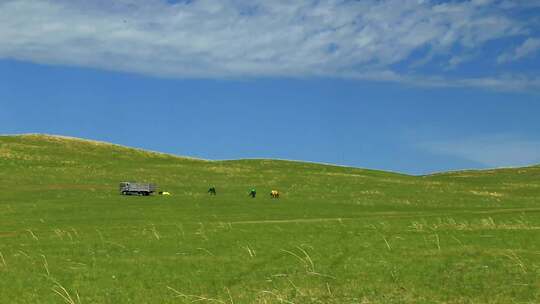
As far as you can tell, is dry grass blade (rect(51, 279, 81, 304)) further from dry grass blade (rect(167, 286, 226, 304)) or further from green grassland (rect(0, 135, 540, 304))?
dry grass blade (rect(167, 286, 226, 304))

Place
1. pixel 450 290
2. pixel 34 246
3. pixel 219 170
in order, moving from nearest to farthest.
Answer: pixel 450 290 < pixel 34 246 < pixel 219 170

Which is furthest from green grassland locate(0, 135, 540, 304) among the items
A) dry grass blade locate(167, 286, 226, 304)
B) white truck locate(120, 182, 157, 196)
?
white truck locate(120, 182, 157, 196)

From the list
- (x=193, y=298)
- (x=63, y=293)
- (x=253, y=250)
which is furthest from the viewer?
(x=253, y=250)

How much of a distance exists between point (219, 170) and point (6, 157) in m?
33.4

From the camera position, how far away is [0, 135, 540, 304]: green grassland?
23.4 meters

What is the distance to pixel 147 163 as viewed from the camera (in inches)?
4845

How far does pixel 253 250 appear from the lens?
33250 mm

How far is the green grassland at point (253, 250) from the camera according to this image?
2336 centimetres

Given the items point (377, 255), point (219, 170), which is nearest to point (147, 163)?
point (219, 170)

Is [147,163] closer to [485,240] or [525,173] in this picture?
[525,173]

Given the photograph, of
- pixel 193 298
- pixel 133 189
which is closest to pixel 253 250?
pixel 193 298

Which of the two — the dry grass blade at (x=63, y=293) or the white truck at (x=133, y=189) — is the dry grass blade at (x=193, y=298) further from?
the white truck at (x=133, y=189)

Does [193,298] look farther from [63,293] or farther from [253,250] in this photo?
[253,250]

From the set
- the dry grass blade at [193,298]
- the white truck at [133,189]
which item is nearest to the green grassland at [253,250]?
the dry grass blade at [193,298]
